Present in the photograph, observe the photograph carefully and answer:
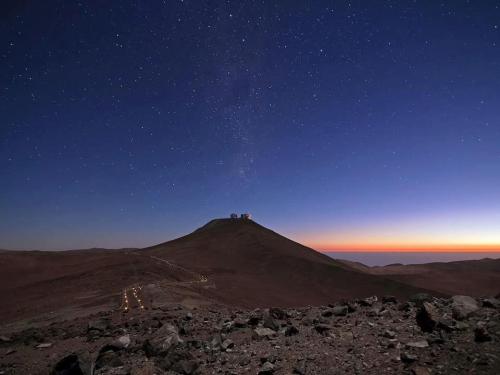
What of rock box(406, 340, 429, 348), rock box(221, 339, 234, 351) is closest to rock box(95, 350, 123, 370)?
rock box(221, 339, 234, 351)

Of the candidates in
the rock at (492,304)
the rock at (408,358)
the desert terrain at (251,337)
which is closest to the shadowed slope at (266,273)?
the desert terrain at (251,337)

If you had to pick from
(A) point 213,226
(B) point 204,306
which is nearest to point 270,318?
(B) point 204,306

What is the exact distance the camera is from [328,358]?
8.26 metres

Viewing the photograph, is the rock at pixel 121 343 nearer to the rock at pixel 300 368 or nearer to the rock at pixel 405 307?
the rock at pixel 300 368

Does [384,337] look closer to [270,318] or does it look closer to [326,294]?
[270,318]

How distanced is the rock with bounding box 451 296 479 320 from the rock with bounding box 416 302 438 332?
486mm

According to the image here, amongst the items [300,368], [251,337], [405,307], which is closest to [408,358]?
[300,368]

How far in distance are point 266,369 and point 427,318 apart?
171 inches

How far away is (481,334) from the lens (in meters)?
7.40

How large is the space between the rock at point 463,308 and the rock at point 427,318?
0.49m

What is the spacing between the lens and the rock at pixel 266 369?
26.2 ft

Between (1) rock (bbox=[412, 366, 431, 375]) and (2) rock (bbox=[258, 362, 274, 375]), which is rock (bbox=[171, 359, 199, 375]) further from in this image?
(1) rock (bbox=[412, 366, 431, 375])

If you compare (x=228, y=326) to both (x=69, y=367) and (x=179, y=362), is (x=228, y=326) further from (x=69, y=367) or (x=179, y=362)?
(x=69, y=367)

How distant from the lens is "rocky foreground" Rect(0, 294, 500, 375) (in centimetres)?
743
